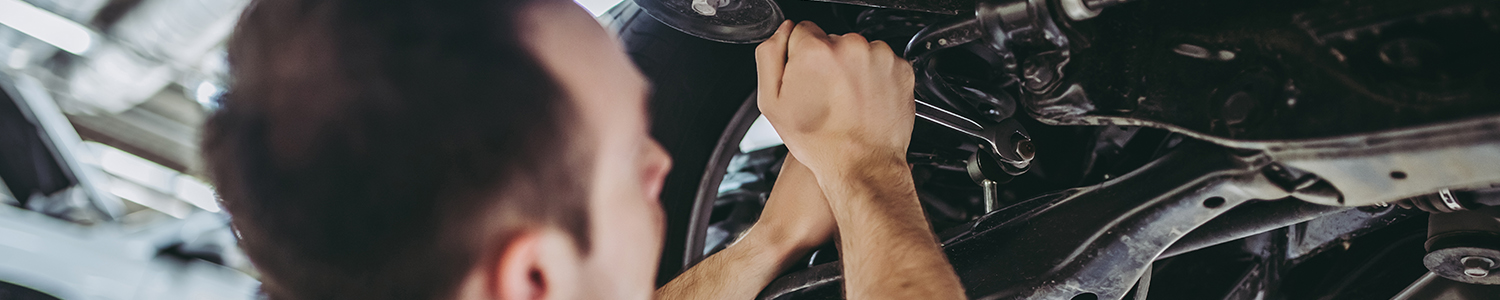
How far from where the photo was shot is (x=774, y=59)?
0.76 m

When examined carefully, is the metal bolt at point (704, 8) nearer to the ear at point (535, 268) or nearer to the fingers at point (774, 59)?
the fingers at point (774, 59)

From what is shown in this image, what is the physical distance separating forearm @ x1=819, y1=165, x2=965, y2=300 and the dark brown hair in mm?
298

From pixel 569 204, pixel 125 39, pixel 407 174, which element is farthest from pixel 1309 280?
pixel 125 39

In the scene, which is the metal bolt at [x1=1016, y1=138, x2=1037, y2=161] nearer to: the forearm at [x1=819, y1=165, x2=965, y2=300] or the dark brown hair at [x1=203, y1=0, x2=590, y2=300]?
the forearm at [x1=819, y1=165, x2=965, y2=300]

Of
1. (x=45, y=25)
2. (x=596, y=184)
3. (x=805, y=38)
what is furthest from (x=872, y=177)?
(x=45, y=25)

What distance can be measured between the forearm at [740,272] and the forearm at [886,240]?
218 millimetres

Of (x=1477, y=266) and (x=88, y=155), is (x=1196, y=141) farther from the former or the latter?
(x=88, y=155)

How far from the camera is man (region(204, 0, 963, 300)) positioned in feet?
1.68

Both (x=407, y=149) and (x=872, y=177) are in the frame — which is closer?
(x=407, y=149)

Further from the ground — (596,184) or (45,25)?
(45,25)

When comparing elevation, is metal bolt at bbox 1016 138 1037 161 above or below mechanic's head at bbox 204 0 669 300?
below

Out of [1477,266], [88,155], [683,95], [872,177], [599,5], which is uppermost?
[88,155]

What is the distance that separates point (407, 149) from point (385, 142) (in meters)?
0.02

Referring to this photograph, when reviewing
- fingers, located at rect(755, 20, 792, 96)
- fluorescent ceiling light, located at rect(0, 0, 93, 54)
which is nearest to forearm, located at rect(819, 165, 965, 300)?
fingers, located at rect(755, 20, 792, 96)
